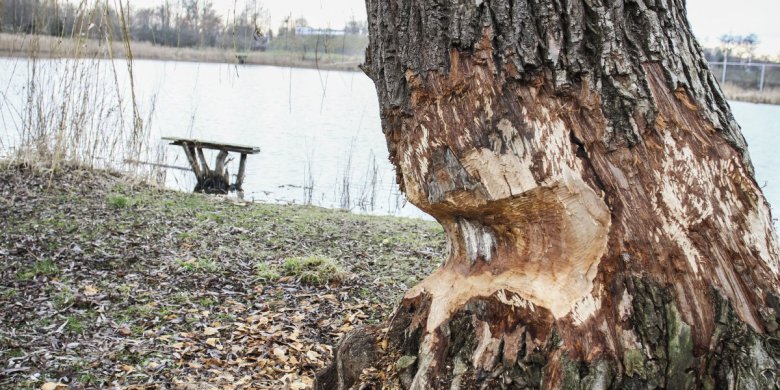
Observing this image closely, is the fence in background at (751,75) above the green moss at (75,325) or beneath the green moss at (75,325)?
above

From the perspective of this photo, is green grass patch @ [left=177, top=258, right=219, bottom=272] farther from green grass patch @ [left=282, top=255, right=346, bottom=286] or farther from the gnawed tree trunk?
the gnawed tree trunk

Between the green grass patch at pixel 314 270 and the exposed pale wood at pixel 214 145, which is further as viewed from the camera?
the exposed pale wood at pixel 214 145

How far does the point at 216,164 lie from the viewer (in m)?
8.63

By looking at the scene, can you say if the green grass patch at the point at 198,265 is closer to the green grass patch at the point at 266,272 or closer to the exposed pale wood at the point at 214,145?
the green grass patch at the point at 266,272

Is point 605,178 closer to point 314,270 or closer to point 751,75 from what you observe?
point 314,270

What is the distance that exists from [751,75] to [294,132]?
17.7m

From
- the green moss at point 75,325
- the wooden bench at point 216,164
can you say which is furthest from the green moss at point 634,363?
the wooden bench at point 216,164

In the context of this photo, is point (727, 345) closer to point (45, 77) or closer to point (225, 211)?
point (225, 211)

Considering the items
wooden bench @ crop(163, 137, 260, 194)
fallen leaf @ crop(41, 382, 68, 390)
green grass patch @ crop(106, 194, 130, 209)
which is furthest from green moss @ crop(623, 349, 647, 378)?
wooden bench @ crop(163, 137, 260, 194)

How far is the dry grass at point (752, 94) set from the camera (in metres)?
20.8

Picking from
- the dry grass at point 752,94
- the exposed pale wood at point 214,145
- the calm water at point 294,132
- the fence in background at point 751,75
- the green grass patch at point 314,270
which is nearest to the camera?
the green grass patch at point 314,270

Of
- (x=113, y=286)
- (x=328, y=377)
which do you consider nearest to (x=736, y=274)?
(x=328, y=377)

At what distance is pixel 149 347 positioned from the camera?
296 cm

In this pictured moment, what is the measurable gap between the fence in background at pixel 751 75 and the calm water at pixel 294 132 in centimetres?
281
